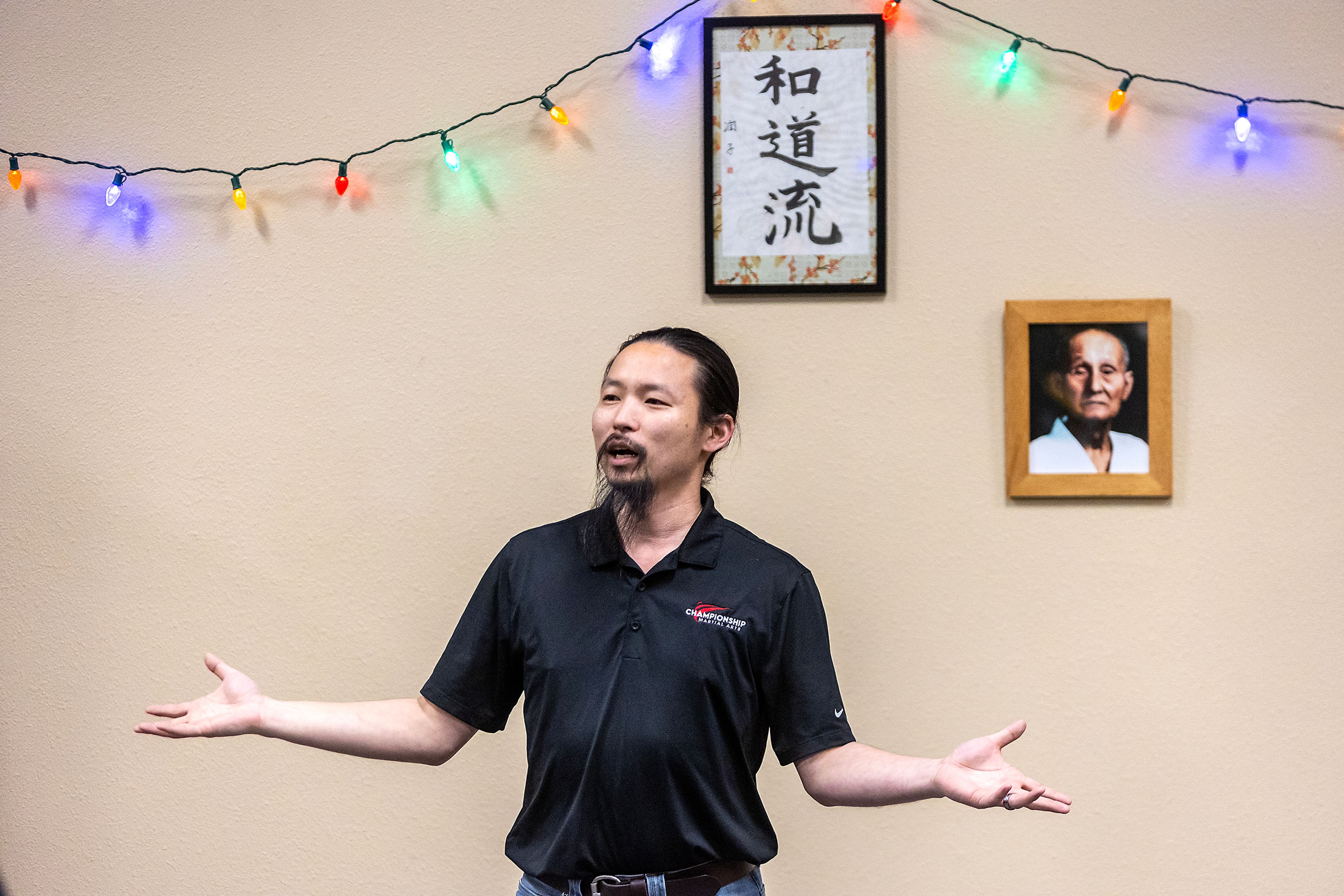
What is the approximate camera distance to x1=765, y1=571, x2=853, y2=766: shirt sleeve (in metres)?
1.29

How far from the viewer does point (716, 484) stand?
1822 mm

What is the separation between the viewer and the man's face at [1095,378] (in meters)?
1.77

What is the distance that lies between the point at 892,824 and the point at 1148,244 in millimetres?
1171

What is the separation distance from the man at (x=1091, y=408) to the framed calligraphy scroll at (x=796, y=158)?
1.22 ft

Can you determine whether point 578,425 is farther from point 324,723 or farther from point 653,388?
point 324,723

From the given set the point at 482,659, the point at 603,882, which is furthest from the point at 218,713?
the point at 603,882

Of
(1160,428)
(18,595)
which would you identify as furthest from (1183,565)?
(18,595)

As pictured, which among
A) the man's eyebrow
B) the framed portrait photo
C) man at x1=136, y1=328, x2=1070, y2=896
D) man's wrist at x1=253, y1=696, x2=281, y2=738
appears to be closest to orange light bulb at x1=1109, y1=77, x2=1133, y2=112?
the framed portrait photo

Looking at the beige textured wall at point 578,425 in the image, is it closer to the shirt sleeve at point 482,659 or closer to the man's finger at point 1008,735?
the shirt sleeve at point 482,659

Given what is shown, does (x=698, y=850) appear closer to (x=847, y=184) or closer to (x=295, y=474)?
(x=295, y=474)

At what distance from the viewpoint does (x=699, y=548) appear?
134cm

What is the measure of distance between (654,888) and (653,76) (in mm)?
1394

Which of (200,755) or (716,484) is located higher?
(716,484)

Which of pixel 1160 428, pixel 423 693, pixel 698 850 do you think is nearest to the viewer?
pixel 698 850
